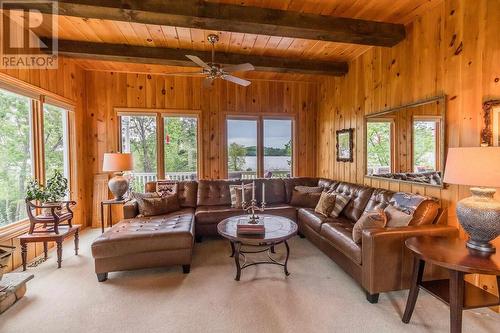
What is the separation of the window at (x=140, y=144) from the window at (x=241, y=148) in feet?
5.03

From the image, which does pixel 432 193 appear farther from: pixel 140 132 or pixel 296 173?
pixel 140 132

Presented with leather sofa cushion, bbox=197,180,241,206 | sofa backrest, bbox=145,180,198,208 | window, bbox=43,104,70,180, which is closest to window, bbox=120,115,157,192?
sofa backrest, bbox=145,180,198,208

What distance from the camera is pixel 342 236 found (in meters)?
2.74

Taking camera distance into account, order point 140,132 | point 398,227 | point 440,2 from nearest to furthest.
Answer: point 398,227, point 440,2, point 140,132

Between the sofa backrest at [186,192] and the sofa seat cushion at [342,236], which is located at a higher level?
the sofa backrest at [186,192]

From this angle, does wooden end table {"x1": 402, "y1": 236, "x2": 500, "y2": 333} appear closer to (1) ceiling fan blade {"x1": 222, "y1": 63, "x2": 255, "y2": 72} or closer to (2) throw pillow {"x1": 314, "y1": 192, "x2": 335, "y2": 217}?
(2) throw pillow {"x1": 314, "y1": 192, "x2": 335, "y2": 217}

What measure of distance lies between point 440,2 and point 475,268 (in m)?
2.64

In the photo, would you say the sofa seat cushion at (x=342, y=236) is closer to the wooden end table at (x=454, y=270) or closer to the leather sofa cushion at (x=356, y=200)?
the leather sofa cushion at (x=356, y=200)

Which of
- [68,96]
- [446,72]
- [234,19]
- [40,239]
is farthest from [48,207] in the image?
[446,72]

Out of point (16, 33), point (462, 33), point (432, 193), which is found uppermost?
point (16, 33)

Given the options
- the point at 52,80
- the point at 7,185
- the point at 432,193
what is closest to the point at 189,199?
the point at 7,185

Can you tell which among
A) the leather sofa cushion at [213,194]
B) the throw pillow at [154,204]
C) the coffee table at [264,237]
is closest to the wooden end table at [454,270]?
the coffee table at [264,237]

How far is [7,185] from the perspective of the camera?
9.77 feet

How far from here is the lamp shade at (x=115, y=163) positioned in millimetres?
4102
